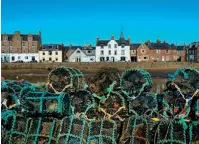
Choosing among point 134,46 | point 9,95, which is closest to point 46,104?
point 9,95

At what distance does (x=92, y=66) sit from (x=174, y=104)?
1375 inches

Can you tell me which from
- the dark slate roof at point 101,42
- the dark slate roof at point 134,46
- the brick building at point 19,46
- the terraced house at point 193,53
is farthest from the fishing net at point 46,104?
the terraced house at point 193,53

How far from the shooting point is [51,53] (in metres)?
48.9

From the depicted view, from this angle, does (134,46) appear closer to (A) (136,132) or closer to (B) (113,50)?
(B) (113,50)

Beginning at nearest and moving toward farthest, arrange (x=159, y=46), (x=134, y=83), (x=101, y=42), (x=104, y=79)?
(x=134, y=83), (x=104, y=79), (x=101, y=42), (x=159, y=46)

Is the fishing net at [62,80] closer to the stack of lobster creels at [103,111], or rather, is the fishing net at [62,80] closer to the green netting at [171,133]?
the stack of lobster creels at [103,111]

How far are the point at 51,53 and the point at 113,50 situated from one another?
327 inches

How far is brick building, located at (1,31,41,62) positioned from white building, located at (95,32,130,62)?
8236mm

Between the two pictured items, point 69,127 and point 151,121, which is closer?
point 69,127

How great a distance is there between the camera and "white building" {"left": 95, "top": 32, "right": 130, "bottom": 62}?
1927 inches

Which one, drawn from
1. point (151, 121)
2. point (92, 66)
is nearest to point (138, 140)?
point (151, 121)

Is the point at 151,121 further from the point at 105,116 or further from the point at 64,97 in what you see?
the point at 64,97

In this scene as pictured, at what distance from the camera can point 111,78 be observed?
22.8 feet

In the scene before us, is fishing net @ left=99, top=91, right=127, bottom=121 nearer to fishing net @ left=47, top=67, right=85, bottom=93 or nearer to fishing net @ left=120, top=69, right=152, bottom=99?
fishing net @ left=120, top=69, right=152, bottom=99
